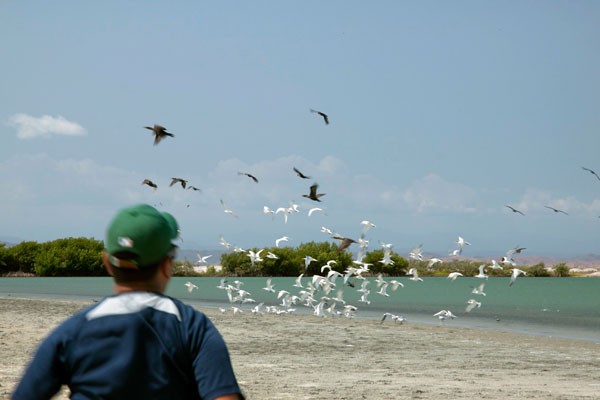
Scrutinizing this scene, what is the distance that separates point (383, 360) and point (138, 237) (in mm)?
13640

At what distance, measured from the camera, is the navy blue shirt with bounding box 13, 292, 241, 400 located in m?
2.89

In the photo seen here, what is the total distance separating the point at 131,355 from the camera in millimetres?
2918

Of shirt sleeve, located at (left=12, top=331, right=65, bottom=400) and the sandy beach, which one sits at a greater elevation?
shirt sleeve, located at (left=12, top=331, right=65, bottom=400)

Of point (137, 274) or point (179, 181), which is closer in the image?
point (137, 274)

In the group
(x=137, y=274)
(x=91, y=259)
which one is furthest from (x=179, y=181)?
(x=91, y=259)

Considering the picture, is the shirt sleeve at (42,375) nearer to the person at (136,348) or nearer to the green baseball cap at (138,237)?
the person at (136,348)

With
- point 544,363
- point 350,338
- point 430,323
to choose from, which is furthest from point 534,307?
point 544,363

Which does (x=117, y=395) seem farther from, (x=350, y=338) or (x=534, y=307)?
(x=534, y=307)

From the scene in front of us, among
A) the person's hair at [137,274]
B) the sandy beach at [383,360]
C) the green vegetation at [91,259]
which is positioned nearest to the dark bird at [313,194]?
the sandy beach at [383,360]

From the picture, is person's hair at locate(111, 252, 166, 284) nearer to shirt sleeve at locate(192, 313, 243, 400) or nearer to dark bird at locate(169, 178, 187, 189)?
shirt sleeve at locate(192, 313, 243, 400)

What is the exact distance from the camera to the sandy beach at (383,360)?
1178 centimetres

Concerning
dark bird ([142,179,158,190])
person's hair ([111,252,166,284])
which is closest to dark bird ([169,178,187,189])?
dark bird ([142,179,158,190])

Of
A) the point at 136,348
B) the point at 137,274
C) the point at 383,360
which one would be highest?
the point at 137,274

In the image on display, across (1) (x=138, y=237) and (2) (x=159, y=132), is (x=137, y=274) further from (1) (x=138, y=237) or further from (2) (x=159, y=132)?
(2) (x=159, y=132)
